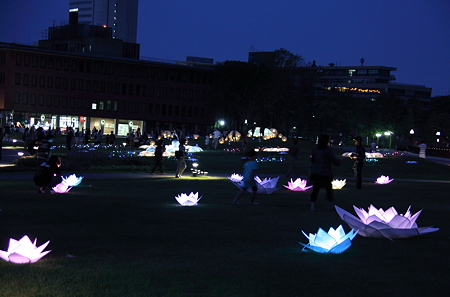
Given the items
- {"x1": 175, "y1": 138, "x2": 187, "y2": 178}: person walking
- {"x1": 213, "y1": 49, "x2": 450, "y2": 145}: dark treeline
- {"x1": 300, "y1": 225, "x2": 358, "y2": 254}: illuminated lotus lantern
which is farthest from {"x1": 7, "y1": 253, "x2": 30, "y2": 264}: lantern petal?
{"x1": 213, "y1": 49, "x2": 450, "y2": 145}: dark treeline

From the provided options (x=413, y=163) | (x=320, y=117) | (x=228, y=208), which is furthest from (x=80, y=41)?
(x=228, y=208)

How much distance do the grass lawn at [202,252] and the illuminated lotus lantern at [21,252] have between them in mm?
113

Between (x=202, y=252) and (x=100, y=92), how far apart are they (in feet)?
308

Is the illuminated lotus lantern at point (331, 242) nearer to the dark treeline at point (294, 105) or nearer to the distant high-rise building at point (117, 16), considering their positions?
the dark treeline at point (294, 105)

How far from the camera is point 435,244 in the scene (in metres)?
9.30

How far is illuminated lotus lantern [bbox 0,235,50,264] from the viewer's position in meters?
7.61

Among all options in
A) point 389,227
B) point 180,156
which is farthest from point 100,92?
point 389,227

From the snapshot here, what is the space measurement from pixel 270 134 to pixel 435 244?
63.6 m

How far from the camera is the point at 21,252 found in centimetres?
764

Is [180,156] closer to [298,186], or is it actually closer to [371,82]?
[298,186]

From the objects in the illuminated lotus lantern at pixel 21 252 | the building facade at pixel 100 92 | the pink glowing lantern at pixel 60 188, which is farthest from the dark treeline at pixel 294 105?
the illuminated lotus lantern at pixel 21 252

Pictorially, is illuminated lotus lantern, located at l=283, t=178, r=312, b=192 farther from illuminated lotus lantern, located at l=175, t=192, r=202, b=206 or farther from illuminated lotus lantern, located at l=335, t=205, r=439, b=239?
illuminated lotus lantern, located at l=335, t=205, r=439, b=239

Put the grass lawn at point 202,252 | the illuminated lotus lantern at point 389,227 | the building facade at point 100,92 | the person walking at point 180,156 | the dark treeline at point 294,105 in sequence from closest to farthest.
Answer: the grass lawn at point 202,252 → the illuminated lotus lantern at point 389,227 → the person walking at point 180,156 → the dark treeline at point 294,105 → the building facade at point 100,92

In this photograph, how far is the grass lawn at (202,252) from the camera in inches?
264
